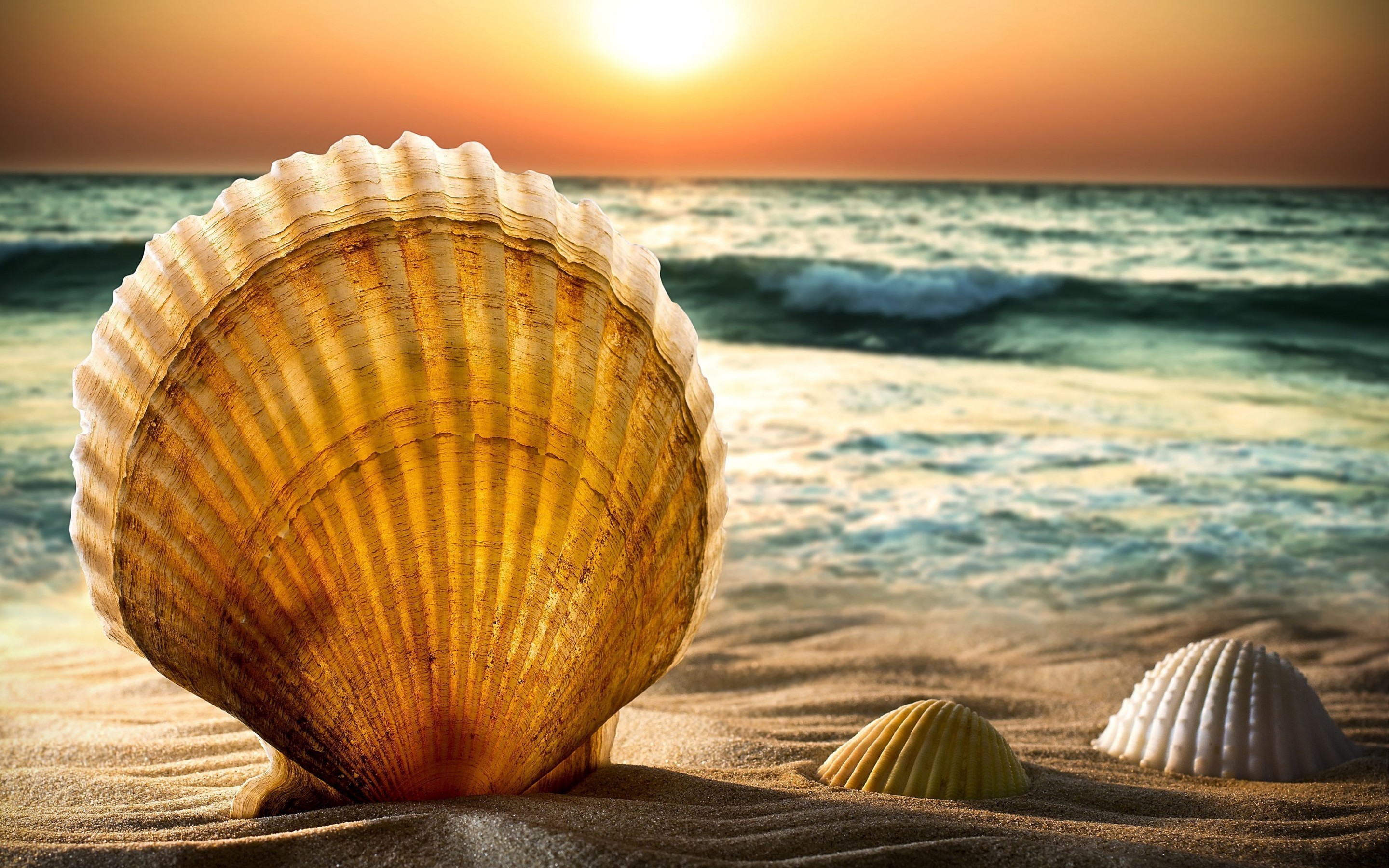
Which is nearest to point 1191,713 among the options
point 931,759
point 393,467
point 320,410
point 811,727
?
point 931,759

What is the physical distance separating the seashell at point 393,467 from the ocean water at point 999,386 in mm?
1309

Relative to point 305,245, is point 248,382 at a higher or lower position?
lower

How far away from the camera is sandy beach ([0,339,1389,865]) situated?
158 centimetres

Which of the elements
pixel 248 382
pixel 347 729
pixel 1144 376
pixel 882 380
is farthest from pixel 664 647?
pixel 1144 376

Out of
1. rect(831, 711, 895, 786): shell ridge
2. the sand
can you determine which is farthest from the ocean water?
rect(831, 711, 895, 786): shell ridge

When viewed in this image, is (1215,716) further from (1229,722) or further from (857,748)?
(857,748)

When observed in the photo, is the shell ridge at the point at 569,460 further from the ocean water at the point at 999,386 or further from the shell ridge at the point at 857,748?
the ocean water at the point at 999,386

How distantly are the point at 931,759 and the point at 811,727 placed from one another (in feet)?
3.03

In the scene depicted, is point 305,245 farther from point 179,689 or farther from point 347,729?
point 179,689

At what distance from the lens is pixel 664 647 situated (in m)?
2.02

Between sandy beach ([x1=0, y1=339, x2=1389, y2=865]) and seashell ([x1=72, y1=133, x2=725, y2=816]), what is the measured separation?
166mm

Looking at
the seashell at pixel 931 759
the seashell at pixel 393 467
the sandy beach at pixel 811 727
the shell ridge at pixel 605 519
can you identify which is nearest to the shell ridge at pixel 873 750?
the seashell at pixel 931 759

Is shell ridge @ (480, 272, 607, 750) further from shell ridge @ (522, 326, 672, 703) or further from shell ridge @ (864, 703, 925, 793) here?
shell ridge @ (864, 703, 925, 793)

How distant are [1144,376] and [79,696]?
448 inches
